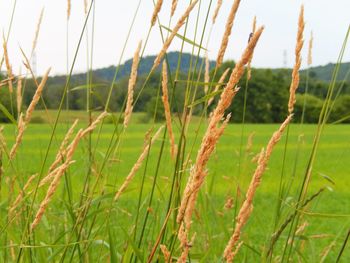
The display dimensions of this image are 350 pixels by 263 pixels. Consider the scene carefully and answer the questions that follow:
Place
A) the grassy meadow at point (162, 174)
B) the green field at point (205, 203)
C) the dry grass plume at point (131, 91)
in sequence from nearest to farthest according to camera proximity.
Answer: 1. the grassy meadow at point (162, 174)
2. the dry grass plume at point (131, 91)
3. the green field at point (205, 203)

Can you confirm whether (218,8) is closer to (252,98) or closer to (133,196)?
(133,196)

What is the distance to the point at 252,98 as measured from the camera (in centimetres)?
4419

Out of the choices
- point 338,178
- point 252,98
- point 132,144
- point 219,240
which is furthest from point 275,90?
point 219,240

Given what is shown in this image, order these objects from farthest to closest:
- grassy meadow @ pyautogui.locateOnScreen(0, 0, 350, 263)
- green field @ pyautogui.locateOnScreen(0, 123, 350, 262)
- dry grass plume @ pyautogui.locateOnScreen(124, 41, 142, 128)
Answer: green field @ pyautogui.locateOnScreen(0, 123, 350, 262), dry grass plume @ pyautogui.locateOnScreen(124, 41, 142, 128), grassy meadow @ pyautogui.locateOnScreen(0, 0, 350, 263)

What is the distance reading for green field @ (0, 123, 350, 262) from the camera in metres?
1.16

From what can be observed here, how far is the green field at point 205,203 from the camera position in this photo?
45.5 inches

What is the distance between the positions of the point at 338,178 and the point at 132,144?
36.6 feet

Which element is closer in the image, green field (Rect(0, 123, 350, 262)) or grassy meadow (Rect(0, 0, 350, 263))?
grassy meadow (Rect(0, 0, 350, 263))

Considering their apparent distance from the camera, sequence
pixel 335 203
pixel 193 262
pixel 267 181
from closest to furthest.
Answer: pixel 193 262
pixel 335 203
pixel 267 181

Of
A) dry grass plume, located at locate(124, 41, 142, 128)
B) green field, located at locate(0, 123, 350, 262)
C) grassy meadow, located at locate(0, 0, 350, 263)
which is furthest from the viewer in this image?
green field, located at locate(0, 123, 350, 262)

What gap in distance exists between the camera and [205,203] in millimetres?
1646

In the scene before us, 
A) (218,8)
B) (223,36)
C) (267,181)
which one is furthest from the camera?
(267,181)

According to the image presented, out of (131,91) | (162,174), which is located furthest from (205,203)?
(131,91)

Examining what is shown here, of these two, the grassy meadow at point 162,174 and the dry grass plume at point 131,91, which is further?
the dry grass plume at point 131,91
